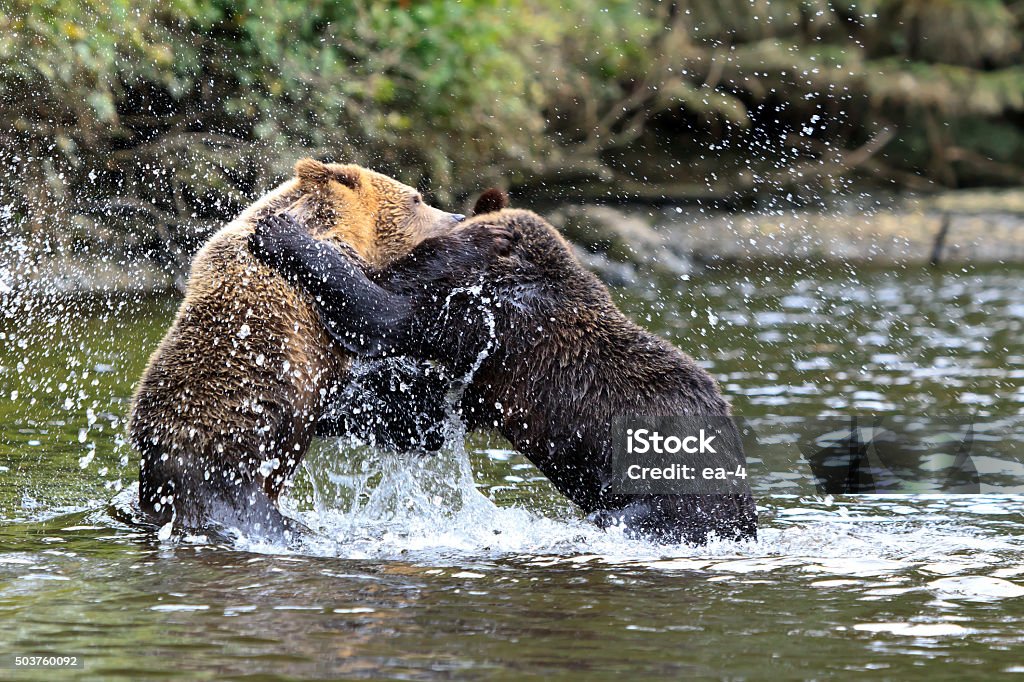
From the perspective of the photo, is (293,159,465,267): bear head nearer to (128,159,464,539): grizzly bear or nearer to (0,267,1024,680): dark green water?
(128,159,464,539): grizzly bear

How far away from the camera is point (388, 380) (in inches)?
221

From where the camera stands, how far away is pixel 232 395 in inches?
199

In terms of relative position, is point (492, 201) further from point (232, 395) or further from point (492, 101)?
point (492, 101)

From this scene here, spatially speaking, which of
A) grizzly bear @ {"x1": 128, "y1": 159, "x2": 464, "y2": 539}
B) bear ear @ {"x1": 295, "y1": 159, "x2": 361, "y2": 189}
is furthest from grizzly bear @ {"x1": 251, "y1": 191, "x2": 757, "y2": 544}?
bear ear @ {"x1": 295, "y1": 159, "x2": 361, "y2": 189}

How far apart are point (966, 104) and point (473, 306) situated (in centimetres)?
1783

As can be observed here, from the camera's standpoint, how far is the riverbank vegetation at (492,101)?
12.2 m

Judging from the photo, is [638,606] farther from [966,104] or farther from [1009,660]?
[966,104]

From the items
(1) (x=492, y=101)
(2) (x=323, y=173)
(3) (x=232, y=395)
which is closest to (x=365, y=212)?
(2) (x=323, y=173)

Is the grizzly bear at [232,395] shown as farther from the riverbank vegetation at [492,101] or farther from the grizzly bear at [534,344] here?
the riverbank vegetation at [492,101]

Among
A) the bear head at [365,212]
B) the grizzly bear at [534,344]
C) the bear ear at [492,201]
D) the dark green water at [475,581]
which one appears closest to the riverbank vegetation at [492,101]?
the dark green water at [475,581]

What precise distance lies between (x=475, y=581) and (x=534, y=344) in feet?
3.65

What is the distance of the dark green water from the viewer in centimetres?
383

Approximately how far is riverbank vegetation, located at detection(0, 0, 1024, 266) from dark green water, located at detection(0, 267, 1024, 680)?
14.6 ft

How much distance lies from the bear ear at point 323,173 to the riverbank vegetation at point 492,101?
6.15m
